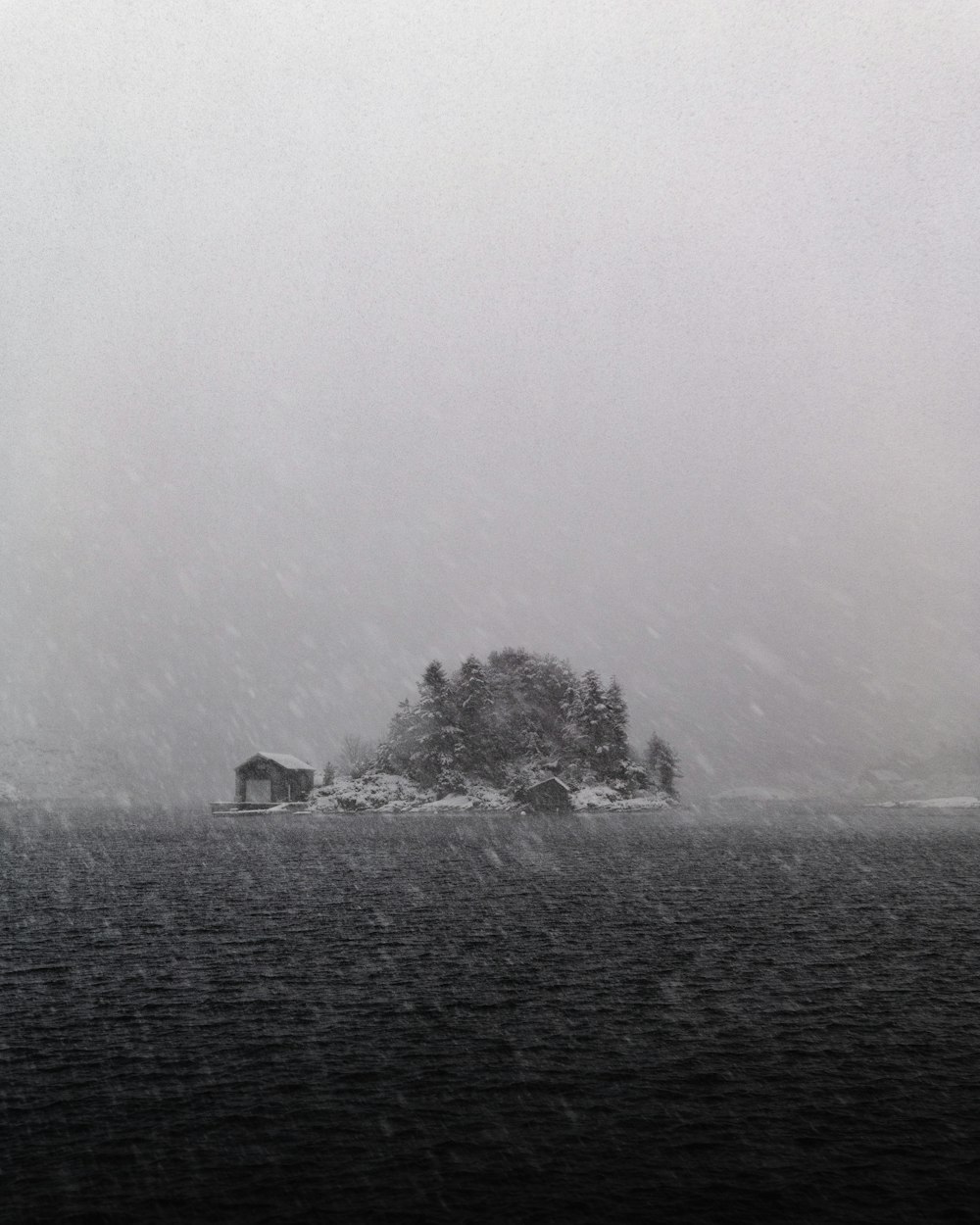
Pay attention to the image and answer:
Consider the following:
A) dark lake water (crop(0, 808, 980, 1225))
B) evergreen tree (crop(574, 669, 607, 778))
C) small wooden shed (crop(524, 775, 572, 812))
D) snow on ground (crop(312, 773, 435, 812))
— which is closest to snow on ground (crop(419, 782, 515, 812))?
snow on ground (crop(312, 773, 435, 812))

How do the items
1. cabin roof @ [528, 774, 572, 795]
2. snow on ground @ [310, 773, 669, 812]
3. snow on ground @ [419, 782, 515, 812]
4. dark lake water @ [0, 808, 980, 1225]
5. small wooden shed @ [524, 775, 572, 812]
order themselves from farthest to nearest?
snow on ground @ [310, 773, 669, 812]
snow on ground @ [419, 782, 515, 812]
small wooden shed @ [524, 775, 572, 812]
cabin roof @ [528, 774, 572, 795]
dark lake water @ [0, 808, 980, 1225]

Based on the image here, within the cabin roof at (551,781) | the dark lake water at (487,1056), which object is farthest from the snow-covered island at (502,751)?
the dark lake water at (487,1056)

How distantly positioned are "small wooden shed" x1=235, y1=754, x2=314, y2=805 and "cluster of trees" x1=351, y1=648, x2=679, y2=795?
11.7 m

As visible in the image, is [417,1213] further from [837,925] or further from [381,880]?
[381,880]

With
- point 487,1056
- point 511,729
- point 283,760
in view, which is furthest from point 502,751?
point 487,1056

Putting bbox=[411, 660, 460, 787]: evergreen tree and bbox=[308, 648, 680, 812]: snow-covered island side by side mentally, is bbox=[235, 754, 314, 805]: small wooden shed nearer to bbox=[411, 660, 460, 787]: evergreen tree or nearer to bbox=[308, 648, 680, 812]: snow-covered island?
bbox=[308, 648, 680, 812]: snow-covered island

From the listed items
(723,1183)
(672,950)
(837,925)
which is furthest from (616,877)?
(723,1183)

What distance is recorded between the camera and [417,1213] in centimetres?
1316

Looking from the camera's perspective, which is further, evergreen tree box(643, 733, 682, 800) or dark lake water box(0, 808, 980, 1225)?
evergreen tree box(643, 733, 682, 800)

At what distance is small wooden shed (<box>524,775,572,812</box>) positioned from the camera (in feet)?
445

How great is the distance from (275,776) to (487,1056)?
122722 millimetres

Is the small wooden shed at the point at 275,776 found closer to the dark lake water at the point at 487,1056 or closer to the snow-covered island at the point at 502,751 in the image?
the snow-covered island at the point at 502,751

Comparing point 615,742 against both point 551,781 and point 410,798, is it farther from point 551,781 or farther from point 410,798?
point 410,798

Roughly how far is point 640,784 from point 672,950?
119 m
